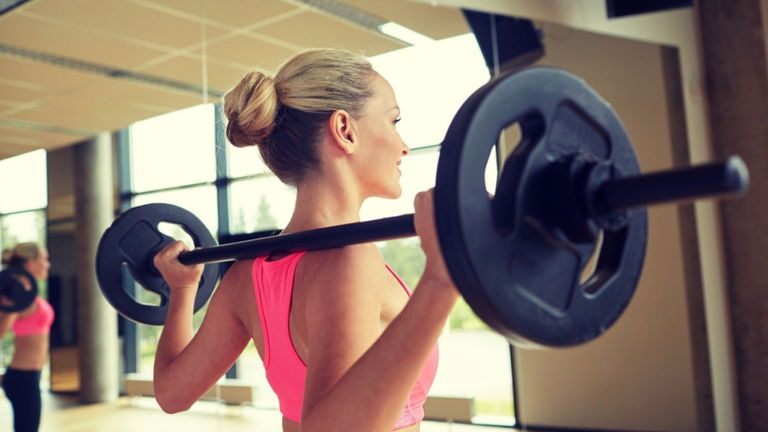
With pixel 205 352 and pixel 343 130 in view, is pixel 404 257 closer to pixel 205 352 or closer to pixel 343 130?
pixel 205 352

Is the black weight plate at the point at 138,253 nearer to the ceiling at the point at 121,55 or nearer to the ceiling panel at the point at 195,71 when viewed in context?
the ceiling at the point at 121,55

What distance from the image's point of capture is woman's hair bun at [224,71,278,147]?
1.05 meters

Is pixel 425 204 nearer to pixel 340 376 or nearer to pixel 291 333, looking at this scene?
pixel 340 376

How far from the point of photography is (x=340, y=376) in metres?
0.76

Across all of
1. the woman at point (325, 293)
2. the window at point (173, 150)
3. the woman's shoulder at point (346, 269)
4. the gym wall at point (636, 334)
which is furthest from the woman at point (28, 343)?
the gym wall at point (636, 334)

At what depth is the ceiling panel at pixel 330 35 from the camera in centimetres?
285

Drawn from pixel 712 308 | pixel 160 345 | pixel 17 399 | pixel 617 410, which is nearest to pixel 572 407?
pixel 617 410

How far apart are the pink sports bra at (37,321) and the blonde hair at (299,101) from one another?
4.81 feet

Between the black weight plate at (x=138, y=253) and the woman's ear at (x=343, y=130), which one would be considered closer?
the woman's ear at (x=343, y=130)

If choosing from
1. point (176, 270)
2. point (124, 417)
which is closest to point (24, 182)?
point (124, 417)

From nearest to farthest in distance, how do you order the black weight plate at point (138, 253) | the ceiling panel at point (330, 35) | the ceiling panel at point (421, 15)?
the black weight plate at point (138, 253) → the ceiling panel at point (330, 35) → the ceiling panel at point (421, 15)

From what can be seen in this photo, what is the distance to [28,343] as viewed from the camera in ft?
7.02

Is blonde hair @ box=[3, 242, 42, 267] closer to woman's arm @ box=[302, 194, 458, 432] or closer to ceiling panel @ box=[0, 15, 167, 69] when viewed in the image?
ceiling panel @ box=[0, 15, 167, 69]

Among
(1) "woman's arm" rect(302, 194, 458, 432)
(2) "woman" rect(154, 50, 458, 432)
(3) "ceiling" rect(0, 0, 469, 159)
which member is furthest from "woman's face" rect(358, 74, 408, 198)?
(3) "ceiling" rect(0, 0, 469, 159)
